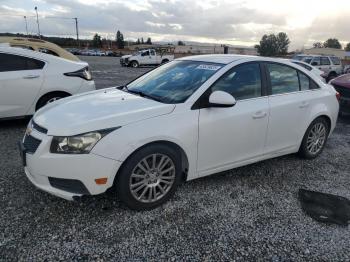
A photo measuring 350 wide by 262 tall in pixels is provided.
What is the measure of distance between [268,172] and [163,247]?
7.34ft

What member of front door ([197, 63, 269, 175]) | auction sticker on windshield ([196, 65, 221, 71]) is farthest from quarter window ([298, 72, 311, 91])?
auction sticker on windshield ([196, 65, 221, 71])

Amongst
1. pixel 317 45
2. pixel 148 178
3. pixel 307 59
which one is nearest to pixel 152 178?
pixel 148 178

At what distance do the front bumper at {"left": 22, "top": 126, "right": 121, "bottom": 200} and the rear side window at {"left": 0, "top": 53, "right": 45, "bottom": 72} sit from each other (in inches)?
139

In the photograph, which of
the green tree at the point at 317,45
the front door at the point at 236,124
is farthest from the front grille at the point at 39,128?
the green tree at the point at 317,45

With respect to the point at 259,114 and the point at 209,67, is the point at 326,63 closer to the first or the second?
the point at 259,114

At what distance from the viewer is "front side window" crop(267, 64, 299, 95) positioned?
4.31 m

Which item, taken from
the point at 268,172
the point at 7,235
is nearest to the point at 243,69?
the point at 268,172

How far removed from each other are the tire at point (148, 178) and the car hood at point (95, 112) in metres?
0.36

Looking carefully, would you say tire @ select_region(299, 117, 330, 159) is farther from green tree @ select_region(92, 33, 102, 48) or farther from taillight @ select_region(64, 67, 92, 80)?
green tree @ select_region(92, 33, 102, 48)

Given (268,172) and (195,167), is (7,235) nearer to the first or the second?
(195,167)

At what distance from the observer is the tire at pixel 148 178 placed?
124 inches

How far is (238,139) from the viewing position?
3.87m

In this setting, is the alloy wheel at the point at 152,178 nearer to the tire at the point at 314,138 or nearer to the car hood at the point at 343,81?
the tire at the point at 314,138

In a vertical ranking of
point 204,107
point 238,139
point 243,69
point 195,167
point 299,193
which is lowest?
point 299,193
